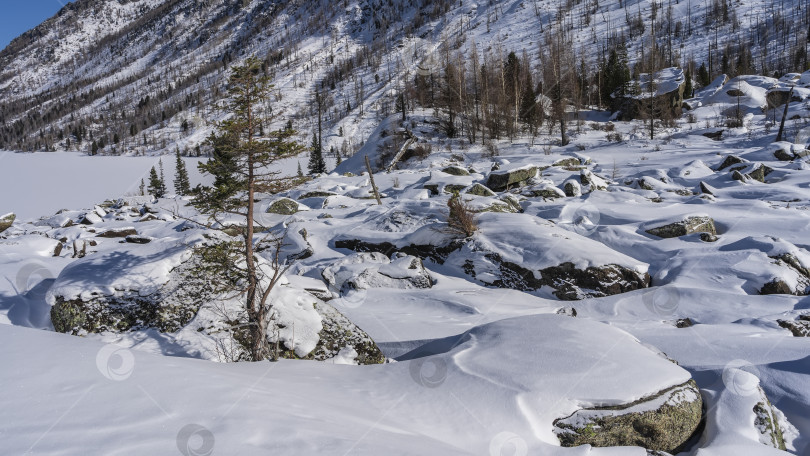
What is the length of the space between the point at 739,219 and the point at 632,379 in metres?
10.9

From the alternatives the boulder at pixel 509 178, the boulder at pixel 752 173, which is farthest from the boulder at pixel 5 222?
the boulder at pixel 752 173

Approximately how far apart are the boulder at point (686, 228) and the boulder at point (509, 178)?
8703 mm

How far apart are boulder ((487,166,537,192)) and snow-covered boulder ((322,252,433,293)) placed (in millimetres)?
11607

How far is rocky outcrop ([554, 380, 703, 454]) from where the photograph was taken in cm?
305

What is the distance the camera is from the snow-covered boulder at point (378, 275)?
8.26 meters

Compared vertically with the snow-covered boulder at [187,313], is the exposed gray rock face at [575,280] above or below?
below

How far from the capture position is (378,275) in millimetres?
8375

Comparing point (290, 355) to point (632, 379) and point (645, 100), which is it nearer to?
point (632, 379)

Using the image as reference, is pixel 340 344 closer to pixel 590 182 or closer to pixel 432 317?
pixel 432 317

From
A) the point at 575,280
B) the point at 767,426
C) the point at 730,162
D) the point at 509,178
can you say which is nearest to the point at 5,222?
the point at 509,178

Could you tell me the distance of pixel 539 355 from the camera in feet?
12.2

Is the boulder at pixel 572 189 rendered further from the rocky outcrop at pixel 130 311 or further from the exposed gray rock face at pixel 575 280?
the rocky outcrop at pixel 130 311

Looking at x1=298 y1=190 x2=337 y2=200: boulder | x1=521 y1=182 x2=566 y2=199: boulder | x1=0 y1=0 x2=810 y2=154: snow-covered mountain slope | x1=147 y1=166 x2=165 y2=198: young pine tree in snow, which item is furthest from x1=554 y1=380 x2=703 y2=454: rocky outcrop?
x1=147 y1=166 x2=165 y2=198: young pine tree in snow

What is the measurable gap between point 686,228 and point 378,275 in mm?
8725
